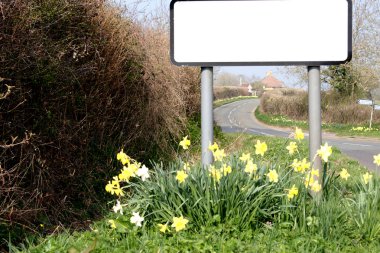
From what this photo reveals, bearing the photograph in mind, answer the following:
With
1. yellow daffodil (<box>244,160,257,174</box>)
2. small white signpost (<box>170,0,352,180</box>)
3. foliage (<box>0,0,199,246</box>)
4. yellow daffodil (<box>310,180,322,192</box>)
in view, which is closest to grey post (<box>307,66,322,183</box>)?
small white signpost (<box>170,0,352,180</box>)

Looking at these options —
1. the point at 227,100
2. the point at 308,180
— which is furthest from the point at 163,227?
the point at 227,100

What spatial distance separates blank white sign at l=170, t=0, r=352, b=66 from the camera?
4.83m

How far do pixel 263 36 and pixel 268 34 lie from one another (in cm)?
5

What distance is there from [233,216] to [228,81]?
228ft

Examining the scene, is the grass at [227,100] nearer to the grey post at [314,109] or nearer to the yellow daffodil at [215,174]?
the grey post at [314,109]

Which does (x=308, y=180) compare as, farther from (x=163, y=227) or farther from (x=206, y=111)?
(x=163, y=227)

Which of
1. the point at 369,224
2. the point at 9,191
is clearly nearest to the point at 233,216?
the point at 369,224

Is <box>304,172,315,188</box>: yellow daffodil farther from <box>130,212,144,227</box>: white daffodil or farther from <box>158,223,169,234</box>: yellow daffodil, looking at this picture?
<box>130,212,144,227</box>: white daffodil

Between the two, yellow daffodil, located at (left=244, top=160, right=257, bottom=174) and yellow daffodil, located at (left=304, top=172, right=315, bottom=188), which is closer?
yellow daffodil, located at (left=244, top=160, right=257, bottom=174)

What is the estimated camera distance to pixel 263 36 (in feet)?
16.0

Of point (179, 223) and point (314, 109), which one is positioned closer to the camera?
point (179, 223)

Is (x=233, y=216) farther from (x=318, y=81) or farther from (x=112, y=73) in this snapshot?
(x=112, y=73)

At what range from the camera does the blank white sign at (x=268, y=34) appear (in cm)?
483

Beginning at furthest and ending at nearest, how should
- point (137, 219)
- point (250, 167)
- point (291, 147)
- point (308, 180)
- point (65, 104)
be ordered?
point (65, 104) → point (291, 147) → point (308, 180) → point (250, 167) → point (137, 219)
